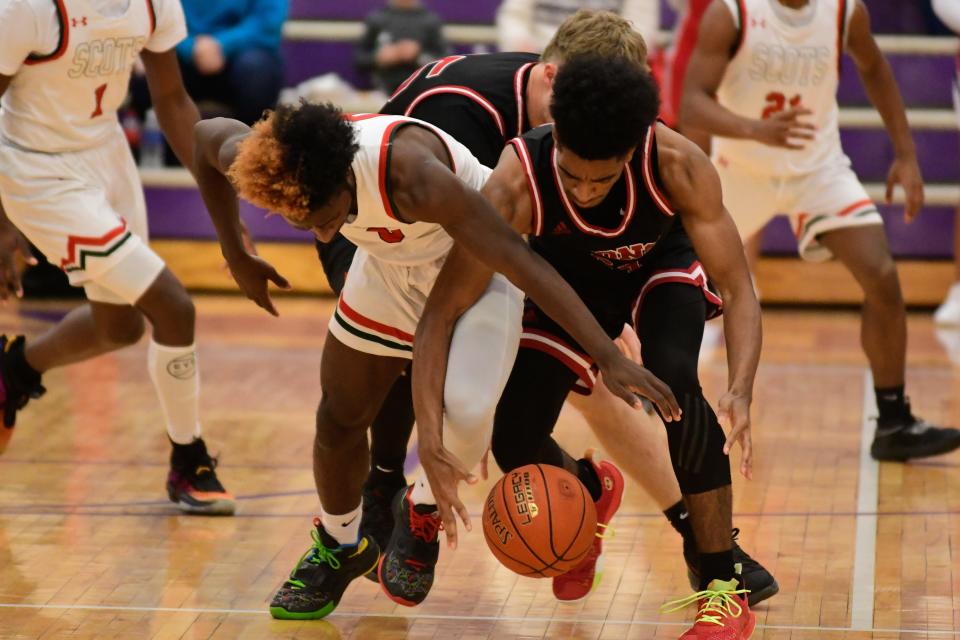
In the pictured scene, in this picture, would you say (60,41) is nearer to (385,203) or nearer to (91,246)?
(91,246)

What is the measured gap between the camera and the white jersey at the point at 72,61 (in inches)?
194

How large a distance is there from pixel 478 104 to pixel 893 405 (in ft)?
7.66

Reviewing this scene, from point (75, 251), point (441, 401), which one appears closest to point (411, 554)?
point (441, 401)

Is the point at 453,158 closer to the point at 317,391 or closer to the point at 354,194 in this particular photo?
the point at 354,194

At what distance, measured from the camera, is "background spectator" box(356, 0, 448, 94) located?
9.29 meters

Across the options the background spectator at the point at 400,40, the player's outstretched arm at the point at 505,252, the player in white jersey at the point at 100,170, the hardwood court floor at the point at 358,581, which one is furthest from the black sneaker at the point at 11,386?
the background spectator at the point at 400,40

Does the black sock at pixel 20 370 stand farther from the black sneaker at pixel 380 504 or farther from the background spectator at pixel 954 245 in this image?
the background spectator at pixel 954 245

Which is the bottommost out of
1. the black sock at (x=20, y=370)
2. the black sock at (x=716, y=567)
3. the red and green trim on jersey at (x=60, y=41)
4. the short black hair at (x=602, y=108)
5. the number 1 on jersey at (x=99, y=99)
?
the black sock at (x=20, y=370)

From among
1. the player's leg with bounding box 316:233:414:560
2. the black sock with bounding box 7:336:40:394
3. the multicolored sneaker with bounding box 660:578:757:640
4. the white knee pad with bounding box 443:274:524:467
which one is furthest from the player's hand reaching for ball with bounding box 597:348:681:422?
the black sock with bounding box 7:336:40:394

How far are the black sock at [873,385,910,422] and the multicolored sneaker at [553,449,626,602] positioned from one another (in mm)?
1777

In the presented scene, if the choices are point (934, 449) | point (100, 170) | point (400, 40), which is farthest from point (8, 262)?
point (400, 40)

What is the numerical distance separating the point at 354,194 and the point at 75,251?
1.70 metres

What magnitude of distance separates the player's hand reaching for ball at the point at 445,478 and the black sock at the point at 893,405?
8.88 ft

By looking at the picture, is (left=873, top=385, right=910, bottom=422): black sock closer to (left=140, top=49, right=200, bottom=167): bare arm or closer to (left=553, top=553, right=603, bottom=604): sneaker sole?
(left=553, top=553, right=603, bottom=604): sneaker sole
